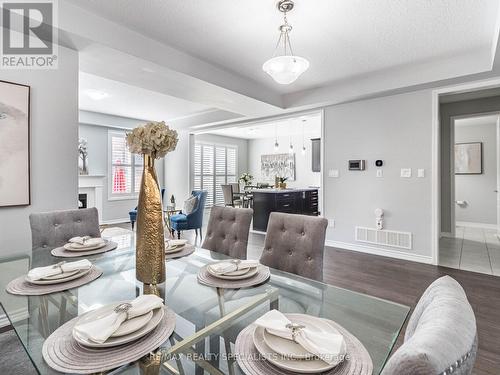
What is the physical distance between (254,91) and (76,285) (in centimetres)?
352

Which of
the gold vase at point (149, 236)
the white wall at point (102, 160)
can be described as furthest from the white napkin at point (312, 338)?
the white wall at point (102, 160)

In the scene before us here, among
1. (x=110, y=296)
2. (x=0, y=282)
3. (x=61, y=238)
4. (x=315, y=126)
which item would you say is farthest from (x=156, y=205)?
(x=315, y=126)

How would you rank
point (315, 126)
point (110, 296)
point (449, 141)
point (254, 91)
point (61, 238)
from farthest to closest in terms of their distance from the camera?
point (315, 126) < point (449, 141) < point (254, 91) < point (61, 238) < point (110, 296)

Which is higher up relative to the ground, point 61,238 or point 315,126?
point 315,126

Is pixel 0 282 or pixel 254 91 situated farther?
pixel 254 91

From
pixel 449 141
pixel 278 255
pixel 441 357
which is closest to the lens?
pixel 441 357

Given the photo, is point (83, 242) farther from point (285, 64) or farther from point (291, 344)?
point (285, 64)

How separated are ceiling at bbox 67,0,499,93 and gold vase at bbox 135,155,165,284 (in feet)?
5.92

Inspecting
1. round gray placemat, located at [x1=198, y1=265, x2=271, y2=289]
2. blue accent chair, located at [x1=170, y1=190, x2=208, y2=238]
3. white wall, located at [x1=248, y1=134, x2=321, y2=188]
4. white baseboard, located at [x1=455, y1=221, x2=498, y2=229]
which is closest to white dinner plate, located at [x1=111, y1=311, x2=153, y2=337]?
round gray placemat, located at [x1=198, y1=265, x2=271, y2=289]

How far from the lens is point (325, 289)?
1325 millimetres

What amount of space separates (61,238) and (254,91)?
315cm

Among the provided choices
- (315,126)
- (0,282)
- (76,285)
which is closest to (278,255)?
(76,285)

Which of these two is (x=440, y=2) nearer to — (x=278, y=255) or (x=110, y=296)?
(x=278, y=255)

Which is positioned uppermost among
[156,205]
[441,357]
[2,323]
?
[156,205]
